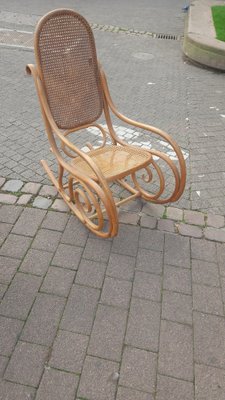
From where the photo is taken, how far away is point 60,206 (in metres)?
3.16

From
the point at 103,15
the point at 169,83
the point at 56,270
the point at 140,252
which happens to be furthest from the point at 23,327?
the point at 103,15

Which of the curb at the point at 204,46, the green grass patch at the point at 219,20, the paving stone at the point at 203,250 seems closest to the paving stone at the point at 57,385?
the paving stone at the point at 203,250

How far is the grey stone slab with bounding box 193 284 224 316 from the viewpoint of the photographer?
238 centimetres

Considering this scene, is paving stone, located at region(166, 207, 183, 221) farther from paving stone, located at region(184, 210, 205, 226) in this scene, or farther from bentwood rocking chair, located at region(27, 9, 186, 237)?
bentwood rocking chair, located at region(27, 9, 186, 237)

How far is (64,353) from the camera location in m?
2.07

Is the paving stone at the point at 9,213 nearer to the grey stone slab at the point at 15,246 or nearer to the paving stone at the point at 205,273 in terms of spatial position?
the grey stone slab at the point at 15,246

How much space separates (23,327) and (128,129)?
3104mm

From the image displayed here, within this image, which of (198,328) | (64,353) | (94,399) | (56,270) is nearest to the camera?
(94,399)

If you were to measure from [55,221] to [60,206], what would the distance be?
21cm

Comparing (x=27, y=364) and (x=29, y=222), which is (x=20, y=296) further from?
(x=29, y=222)

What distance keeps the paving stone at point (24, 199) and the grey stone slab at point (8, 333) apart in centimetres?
121

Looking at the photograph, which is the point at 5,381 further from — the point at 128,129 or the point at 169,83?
the point at 169,83

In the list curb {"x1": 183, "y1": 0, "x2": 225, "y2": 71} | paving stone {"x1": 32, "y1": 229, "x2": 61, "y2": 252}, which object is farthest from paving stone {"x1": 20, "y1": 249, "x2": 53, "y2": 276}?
curb {"x1": 183, "y1": 0, "x2": 225, "y2": 71}

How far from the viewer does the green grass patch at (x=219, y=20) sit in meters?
7.42
